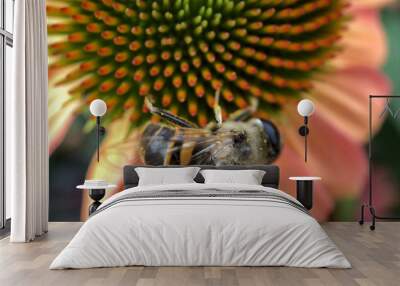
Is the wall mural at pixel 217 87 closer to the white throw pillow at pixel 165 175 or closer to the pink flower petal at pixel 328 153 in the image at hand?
the pink flower petal at pixel 328 153

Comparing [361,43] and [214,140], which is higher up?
[361,43]

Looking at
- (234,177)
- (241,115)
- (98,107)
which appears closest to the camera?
(234,177)

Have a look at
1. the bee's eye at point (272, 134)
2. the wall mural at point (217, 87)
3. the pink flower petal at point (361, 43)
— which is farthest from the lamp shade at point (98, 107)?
the pink flower petal at point (361, 43)

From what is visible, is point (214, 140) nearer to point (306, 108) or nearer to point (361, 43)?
point (306, 108)

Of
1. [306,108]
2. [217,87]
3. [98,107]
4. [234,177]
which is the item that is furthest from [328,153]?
[98,107]

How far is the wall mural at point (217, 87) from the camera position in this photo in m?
6.92

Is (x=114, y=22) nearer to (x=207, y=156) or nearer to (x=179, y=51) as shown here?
(x=179, y=51)

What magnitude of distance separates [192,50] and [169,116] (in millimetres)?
810

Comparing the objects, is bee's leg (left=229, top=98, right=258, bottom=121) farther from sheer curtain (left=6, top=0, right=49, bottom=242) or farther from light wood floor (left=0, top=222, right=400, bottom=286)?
light wood floor (left=0, top=222, right=400, bottom=286)

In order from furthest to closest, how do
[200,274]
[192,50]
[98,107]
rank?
[192,50] < [98,107] < [200,274]

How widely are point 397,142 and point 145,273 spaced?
4.09 metres

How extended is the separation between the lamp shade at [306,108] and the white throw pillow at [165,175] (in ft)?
4.57

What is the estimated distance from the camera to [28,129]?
569 cm

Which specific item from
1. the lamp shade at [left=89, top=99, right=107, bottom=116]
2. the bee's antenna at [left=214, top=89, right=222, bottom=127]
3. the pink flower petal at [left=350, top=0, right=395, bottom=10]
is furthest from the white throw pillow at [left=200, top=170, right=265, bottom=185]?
the pink flower petal at [left=350, top=0, right=395, bottom=10]
